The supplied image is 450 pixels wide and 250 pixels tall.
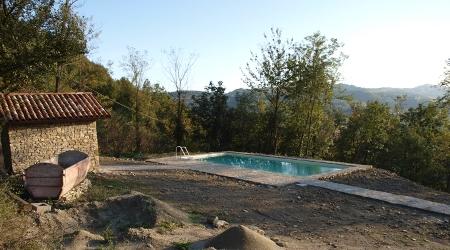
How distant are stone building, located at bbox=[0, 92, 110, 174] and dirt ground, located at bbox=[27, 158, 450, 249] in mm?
3264

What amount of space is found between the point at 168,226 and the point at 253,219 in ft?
7.31

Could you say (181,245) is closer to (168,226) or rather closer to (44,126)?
(168,226)

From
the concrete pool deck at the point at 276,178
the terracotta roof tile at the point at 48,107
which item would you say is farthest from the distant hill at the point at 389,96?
the terracotta roof tile at the point at 48,107

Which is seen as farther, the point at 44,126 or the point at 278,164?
the point at 278,164

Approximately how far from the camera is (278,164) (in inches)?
714

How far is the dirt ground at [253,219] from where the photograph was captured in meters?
5.81

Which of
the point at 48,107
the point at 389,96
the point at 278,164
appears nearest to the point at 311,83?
the point at 278,164

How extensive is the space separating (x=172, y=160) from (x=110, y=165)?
3.36 metres

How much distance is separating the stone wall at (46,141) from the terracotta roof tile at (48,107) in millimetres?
373

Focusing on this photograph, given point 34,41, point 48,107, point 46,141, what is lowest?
point 46,141

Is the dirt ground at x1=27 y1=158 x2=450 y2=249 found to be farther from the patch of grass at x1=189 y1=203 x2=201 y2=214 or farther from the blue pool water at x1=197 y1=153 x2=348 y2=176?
the blue pool water at x1=197 y1=153 x2=348 y2=176

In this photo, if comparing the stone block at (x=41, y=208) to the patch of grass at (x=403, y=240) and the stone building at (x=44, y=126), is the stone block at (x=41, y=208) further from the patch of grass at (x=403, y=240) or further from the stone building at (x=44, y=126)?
the patch of grass at (x=403, y=240)

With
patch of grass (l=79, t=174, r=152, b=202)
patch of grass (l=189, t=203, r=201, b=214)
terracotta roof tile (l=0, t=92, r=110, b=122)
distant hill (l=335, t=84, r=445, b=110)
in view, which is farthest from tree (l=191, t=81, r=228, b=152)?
patch of grass (l=189, t=203, r=201, b=214)

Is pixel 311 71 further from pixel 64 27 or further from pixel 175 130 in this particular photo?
pixel 64 27
